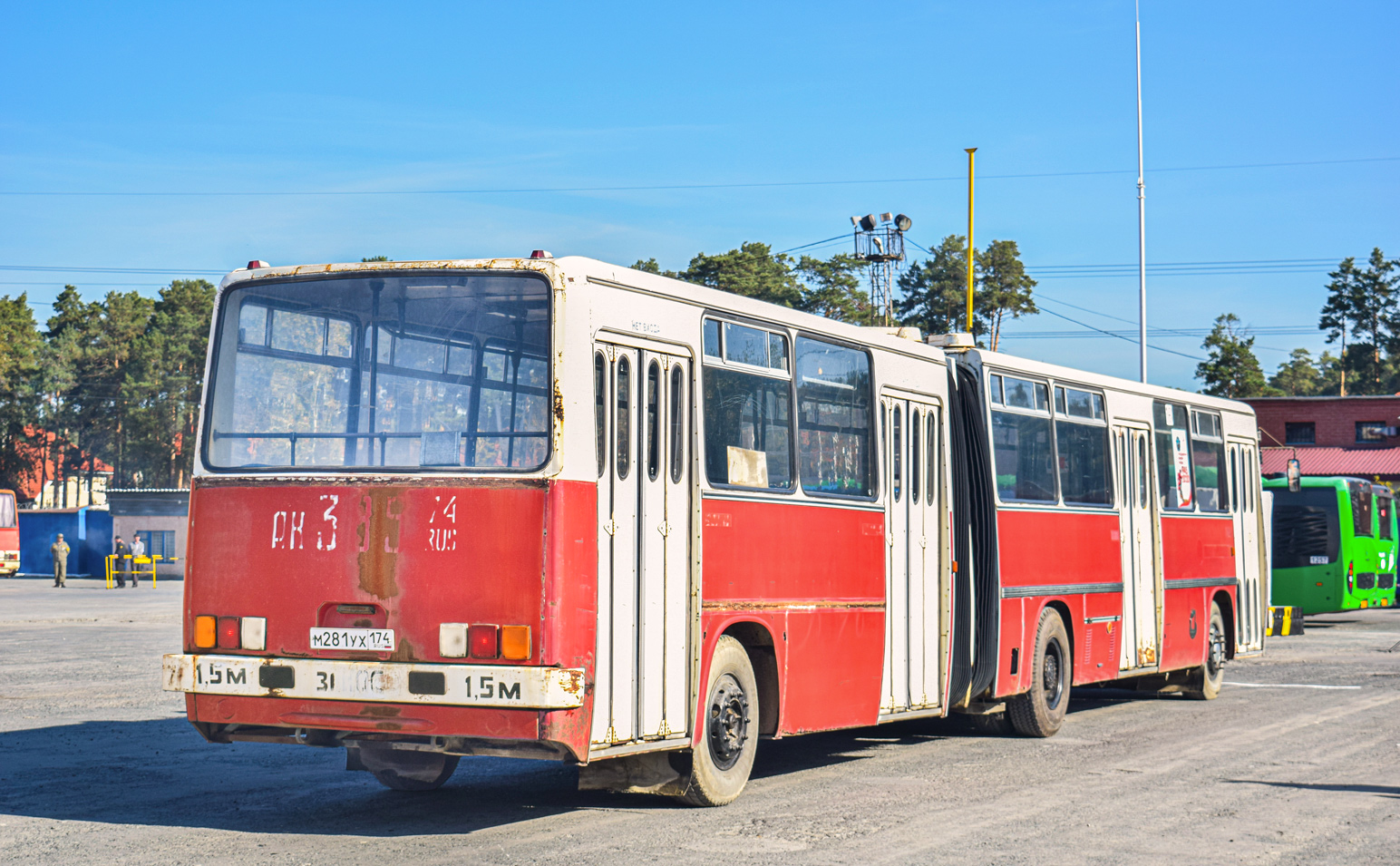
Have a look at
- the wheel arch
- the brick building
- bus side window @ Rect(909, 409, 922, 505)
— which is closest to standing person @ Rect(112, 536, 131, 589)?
bus side window @ Rect(909, 409, 922, 505)

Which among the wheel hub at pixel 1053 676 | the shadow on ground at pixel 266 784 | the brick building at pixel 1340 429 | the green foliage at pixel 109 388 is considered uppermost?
the green foliage at pixel 109 388

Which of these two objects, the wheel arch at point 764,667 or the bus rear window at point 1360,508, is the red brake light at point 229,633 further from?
the bus rear window at point 1360,508

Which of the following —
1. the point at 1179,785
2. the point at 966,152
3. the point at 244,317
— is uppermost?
the point at 966,152

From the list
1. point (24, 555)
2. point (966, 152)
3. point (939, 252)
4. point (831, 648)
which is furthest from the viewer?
point (939, 252)

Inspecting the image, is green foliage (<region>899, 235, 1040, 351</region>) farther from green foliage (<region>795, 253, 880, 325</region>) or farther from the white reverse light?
the white reverse light

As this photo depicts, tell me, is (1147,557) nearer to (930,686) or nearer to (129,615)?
(930,686)

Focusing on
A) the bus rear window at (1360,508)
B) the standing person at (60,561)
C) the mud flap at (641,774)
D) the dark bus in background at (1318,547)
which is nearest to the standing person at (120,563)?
the standing person at (60,561)

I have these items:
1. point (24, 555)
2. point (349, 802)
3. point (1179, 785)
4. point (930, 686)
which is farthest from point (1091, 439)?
point (24, 555)

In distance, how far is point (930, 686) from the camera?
1213cm

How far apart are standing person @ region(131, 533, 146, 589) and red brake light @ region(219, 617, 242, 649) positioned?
43.8 metres

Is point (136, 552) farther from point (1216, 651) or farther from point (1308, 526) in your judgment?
point (1216, 651)

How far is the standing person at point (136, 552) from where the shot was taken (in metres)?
50.9

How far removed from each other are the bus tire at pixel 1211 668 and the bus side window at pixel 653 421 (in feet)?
34.1

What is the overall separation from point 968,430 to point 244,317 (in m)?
6.38
